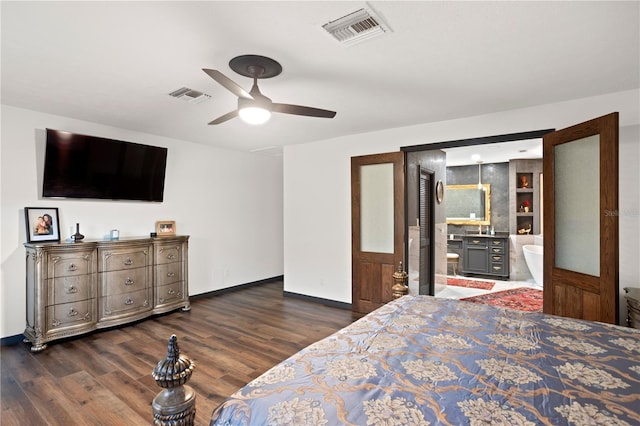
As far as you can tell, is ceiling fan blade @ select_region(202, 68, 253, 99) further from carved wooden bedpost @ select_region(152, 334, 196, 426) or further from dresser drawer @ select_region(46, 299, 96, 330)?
dresser drawer @ select_region(46, 299, 96, 330)

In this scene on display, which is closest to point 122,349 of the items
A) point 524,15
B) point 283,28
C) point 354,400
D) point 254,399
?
point 254,399

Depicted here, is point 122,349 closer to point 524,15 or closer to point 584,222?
point 524,15

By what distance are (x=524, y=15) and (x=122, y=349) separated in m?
4.46

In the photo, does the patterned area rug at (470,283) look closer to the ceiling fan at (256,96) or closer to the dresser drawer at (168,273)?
the dresser drawer at (168,273)

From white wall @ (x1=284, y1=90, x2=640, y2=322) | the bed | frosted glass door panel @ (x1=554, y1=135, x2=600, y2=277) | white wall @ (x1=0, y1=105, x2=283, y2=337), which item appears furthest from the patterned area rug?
the bed

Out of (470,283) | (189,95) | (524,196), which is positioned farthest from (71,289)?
(524,196)

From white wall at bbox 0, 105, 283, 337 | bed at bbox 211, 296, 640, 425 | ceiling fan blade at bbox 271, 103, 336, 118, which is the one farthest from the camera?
white wall at bbox 0, 105, 283, 337

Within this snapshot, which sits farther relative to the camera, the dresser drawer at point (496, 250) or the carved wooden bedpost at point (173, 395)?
the dresser drawer at point (496, 250)

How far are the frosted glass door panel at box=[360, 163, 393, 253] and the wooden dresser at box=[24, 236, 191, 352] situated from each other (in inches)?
105

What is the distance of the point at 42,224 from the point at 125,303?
1314 millimetres

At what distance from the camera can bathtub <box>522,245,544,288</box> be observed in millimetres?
6367

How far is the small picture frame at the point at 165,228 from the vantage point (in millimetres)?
4914

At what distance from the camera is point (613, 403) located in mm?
1214

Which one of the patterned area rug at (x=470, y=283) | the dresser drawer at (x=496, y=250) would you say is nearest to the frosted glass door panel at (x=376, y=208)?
the patterned area rug at (x=470, y=283)
